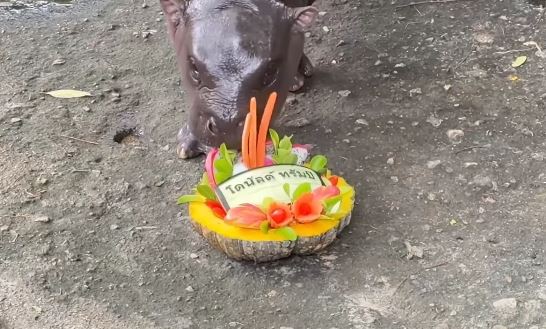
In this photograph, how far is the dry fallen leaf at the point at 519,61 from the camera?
431cm

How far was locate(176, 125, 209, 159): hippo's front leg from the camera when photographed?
3.68 metres

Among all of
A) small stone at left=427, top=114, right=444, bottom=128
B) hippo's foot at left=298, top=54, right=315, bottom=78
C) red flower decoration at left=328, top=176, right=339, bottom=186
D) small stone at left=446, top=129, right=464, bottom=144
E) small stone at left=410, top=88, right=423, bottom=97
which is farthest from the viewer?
hippo's foot at left=298, top=54, right=315, bottom=78

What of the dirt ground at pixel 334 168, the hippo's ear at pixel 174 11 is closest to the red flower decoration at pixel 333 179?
the dirt ground at pixel 334 168

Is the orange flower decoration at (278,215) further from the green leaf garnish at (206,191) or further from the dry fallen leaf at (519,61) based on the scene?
the dry fallen leaf at (519,61)

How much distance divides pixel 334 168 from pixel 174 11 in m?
0.93

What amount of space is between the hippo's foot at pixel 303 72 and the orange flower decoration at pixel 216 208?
4.01ft

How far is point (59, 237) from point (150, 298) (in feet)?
1.68

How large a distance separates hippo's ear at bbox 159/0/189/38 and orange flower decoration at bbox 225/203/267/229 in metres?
0.99

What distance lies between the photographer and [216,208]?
3.12 meters

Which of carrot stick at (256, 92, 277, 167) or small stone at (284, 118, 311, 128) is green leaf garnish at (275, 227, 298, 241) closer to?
carrot stick at (256, 92, 277, 167)

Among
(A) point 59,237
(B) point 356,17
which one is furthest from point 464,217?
(B) point 356,17

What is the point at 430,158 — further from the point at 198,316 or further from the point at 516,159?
the point at 198,316

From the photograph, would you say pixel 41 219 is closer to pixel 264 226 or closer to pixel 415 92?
pixel 264 226

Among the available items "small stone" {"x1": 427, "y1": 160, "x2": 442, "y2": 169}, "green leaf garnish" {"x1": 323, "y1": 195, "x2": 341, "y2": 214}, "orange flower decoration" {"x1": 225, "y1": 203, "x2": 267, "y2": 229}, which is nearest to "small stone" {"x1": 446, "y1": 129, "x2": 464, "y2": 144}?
"small stone" {"x1": 427, "y1": 160, "x2": 442, "y2": 169}
